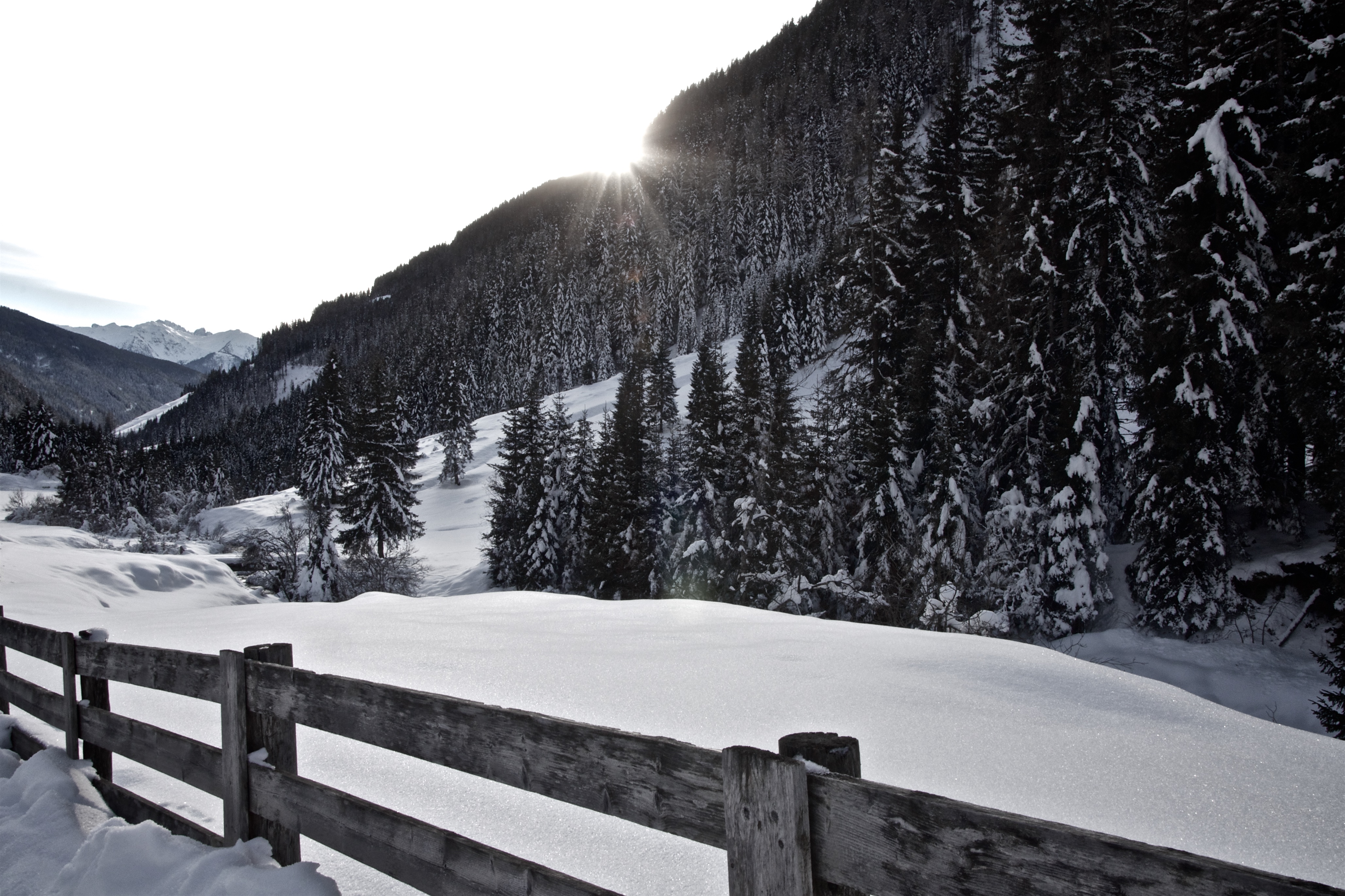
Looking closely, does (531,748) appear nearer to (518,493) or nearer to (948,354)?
(948,354)

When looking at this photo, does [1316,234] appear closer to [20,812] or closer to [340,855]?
[340,855]

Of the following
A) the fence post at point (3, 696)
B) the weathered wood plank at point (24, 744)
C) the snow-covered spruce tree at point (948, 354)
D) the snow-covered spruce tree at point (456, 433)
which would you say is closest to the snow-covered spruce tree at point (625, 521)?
the snow-covered spruce tree at point (948, 354)

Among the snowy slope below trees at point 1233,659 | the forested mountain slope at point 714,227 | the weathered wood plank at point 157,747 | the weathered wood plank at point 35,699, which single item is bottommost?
the snowy slope below trees at point 1233,659

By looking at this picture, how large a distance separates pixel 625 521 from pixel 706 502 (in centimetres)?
445

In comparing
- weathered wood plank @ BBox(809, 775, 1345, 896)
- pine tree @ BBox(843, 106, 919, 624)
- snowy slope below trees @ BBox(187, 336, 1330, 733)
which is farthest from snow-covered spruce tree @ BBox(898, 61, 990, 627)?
weathered wood plank @ BBox(809, 775, 1345, 896)

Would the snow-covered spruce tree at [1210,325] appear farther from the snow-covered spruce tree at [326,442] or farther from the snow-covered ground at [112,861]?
the snow-covered spruce tree at [326,442]

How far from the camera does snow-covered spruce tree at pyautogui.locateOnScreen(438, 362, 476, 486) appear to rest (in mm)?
63219

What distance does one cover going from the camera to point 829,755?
6.00 ft

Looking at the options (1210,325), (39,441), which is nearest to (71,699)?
(1210,325)

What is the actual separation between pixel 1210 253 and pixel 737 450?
19.7 metres

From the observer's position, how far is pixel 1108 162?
18562mm

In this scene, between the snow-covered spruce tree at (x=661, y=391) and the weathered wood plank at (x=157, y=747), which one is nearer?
the weathered wood plank at (x=157, y=747)

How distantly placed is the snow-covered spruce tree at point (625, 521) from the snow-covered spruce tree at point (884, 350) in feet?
39.8

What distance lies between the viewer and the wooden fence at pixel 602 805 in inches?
56.2
